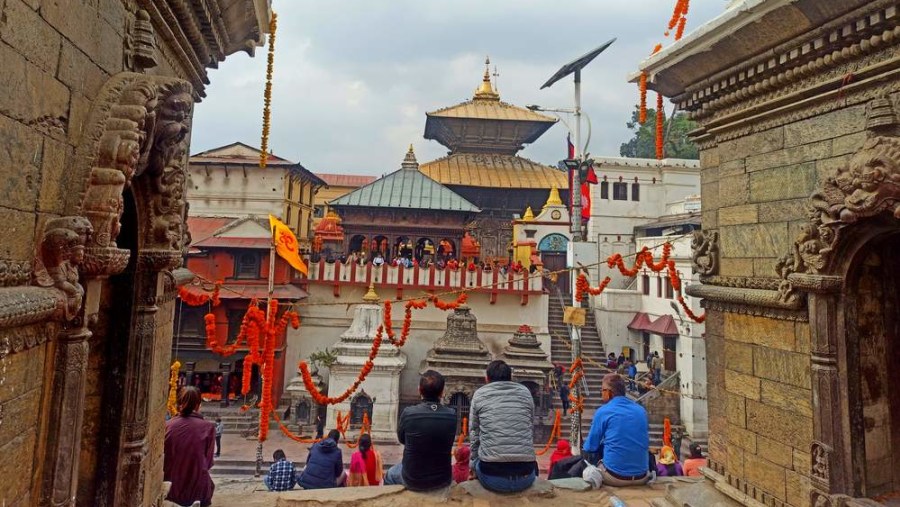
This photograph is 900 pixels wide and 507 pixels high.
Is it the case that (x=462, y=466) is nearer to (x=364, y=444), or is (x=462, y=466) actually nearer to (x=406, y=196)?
(x=364, y=444)

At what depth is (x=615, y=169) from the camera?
97.1ft

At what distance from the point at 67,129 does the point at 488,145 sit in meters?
31.1

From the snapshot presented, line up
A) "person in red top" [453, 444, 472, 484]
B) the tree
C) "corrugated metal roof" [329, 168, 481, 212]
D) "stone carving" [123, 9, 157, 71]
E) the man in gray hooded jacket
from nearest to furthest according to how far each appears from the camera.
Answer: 1. "stone carving" [123, 9, 157, 71]
2. the man in gray hooded jacket
3. "person in red top" [453, 444, 472, 484]
4. "corrugated metal roof" [329, 168, 481, 212]
5. the tree

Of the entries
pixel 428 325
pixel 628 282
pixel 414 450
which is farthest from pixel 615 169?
pixel 414 450

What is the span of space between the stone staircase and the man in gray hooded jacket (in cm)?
1412

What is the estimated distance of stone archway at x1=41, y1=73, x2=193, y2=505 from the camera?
2.36 m

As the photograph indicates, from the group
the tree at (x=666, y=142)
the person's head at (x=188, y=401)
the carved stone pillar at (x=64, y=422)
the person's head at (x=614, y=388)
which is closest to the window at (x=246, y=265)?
the person's head at (x=188, y=401)

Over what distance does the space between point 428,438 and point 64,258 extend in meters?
3.13

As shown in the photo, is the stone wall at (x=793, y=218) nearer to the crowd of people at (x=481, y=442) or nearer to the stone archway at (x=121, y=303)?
the crowd of people at (x=481, y=442)

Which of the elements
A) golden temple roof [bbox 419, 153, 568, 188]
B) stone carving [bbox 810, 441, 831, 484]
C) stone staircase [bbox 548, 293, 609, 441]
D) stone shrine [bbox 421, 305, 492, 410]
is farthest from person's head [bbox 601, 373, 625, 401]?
golden temple roof [bbox 419, 153, 568, 188]

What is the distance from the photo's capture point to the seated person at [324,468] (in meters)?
6.27

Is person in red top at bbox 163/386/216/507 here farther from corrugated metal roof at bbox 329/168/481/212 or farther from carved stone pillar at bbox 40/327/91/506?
corrugated metal roof at bbox 329/168/481/212

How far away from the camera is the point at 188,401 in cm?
479

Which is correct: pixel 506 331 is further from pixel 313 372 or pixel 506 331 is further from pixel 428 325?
pixel 313 372
